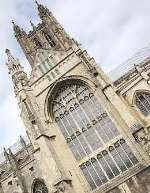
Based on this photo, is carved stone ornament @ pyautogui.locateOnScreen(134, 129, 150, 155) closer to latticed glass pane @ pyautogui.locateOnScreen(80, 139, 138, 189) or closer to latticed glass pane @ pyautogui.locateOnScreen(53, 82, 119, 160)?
latticed glass pane @ pyautogui.locateOnScreen(80, 139, 138, 189)

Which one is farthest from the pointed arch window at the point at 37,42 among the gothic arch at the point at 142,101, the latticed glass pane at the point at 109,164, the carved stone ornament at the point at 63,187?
the carved stone ornament at the point at 63,187

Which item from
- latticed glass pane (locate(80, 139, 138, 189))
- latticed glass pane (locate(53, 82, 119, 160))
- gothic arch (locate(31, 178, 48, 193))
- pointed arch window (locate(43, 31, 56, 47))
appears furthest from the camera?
pointed arch window (locate(43, 31, 56, 47))

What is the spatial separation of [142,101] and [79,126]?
4.72m

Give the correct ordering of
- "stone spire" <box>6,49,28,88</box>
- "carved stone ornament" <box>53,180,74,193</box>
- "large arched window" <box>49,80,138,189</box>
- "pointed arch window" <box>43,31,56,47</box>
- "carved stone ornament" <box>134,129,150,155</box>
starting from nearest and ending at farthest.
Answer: "carved stone ornament" <box>134,129,150,155</box> → "carved stone ornament" <box>53,180,74,193</box> → "large arched window" <box>49,80,138,189</box> → "stone spire" <box>6,49,28,88</box> → "pointed arch window" <box>43,31,56,47</box>

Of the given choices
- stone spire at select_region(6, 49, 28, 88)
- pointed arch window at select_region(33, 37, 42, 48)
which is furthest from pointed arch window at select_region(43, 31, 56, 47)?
stone spire at select_region(6, 49, 28, 88)

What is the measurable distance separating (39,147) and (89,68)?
649 centimetres

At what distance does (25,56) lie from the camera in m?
32.2

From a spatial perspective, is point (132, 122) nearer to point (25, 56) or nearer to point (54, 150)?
point (54, 150)

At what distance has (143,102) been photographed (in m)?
23.2

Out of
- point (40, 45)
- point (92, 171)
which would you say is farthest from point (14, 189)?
point (40, 45)

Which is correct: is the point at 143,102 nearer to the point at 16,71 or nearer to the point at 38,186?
the point at 38,186

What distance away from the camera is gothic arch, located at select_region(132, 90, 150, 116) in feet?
74.8

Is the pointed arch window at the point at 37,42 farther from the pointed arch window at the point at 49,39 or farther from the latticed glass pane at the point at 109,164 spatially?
the latticed glass pane at the point at 109,164

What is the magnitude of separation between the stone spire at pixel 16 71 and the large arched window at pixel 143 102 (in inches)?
371
